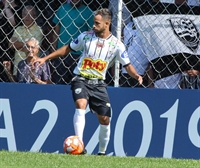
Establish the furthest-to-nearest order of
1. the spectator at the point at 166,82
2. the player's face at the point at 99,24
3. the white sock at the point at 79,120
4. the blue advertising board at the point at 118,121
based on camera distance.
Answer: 1. the spectator at the point at 166,82
2. the blue advertising board at the point at 118,121
3. the player's face at the point at 99,24
4. the white sock at the point at 79,120

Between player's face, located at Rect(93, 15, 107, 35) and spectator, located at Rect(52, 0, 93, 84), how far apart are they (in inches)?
30.1

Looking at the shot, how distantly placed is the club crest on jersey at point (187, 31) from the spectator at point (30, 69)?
1.91 metres

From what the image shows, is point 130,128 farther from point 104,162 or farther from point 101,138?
point 104,162

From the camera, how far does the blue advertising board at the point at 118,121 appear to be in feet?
28.6

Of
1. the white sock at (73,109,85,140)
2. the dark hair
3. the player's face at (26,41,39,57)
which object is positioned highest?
the dark hair

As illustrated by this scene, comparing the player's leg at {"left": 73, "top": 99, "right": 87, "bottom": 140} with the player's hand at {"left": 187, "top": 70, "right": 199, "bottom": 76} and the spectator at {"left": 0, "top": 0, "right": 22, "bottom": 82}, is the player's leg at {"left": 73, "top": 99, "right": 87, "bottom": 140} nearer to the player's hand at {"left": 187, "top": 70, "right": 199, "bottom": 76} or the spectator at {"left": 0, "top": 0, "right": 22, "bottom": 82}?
the spectator at {"left": 0, "top": 0, "right": 22, "bottom": 82}

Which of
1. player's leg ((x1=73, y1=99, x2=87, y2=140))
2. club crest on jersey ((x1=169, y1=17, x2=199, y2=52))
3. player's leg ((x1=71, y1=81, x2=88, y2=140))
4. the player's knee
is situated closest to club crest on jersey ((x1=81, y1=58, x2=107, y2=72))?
player's leg ((x1=71, y1=81, x2=88, y2=140))

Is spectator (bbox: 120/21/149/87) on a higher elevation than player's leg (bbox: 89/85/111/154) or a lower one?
higher

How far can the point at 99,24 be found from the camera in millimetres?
8000

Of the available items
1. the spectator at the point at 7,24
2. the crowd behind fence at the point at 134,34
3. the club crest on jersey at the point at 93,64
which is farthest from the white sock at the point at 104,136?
the spectator at the point at 7,24

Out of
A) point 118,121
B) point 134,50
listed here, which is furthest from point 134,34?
point 118,121

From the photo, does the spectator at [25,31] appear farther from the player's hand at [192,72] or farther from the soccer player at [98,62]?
the player's hand at [192,72]

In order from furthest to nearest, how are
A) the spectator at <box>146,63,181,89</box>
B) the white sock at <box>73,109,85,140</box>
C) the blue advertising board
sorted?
the spectator at <box>146,63,181,89</box>
the blue advertising board
the white sock at <box>73,109,85,140</box>

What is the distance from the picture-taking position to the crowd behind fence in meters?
8.71
